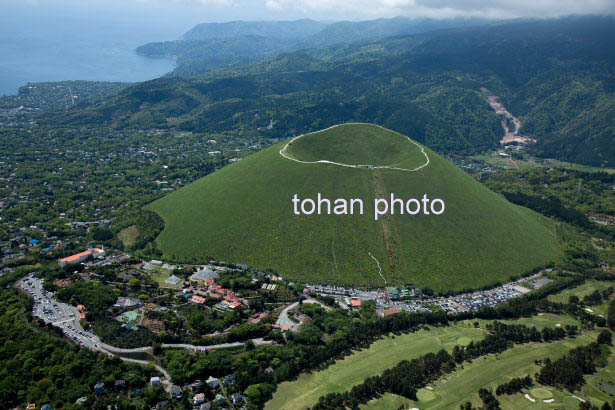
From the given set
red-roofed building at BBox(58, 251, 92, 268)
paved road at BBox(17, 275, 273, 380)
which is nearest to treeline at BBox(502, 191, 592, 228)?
paved road at BBox(17, 275, 273, 380)

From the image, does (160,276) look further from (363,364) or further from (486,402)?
(486,402)

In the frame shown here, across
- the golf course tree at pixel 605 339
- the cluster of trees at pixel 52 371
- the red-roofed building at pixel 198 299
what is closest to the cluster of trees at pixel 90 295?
the cluster of trees at pixel 52 371

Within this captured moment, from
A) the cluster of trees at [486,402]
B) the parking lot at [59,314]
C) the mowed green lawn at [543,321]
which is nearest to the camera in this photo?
the cluster of trees at [486,402]

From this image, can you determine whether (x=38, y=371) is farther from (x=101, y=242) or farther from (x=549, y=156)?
(x=549, y=156)

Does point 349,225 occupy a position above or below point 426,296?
above

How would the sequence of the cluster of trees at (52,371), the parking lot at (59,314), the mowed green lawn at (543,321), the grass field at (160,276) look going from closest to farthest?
the cluster of trees at (52,371) < the parking lot at (59,314) < the mowed green lawn at (543,321) < the grass field at (160,276)

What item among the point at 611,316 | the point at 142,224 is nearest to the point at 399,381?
the point at 611,316

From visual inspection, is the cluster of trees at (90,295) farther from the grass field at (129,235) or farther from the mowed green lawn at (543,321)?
the mowed green lawn at (543,321)

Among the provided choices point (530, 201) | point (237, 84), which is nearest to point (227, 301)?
point (530, 201)

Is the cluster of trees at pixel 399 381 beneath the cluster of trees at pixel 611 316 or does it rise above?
above
